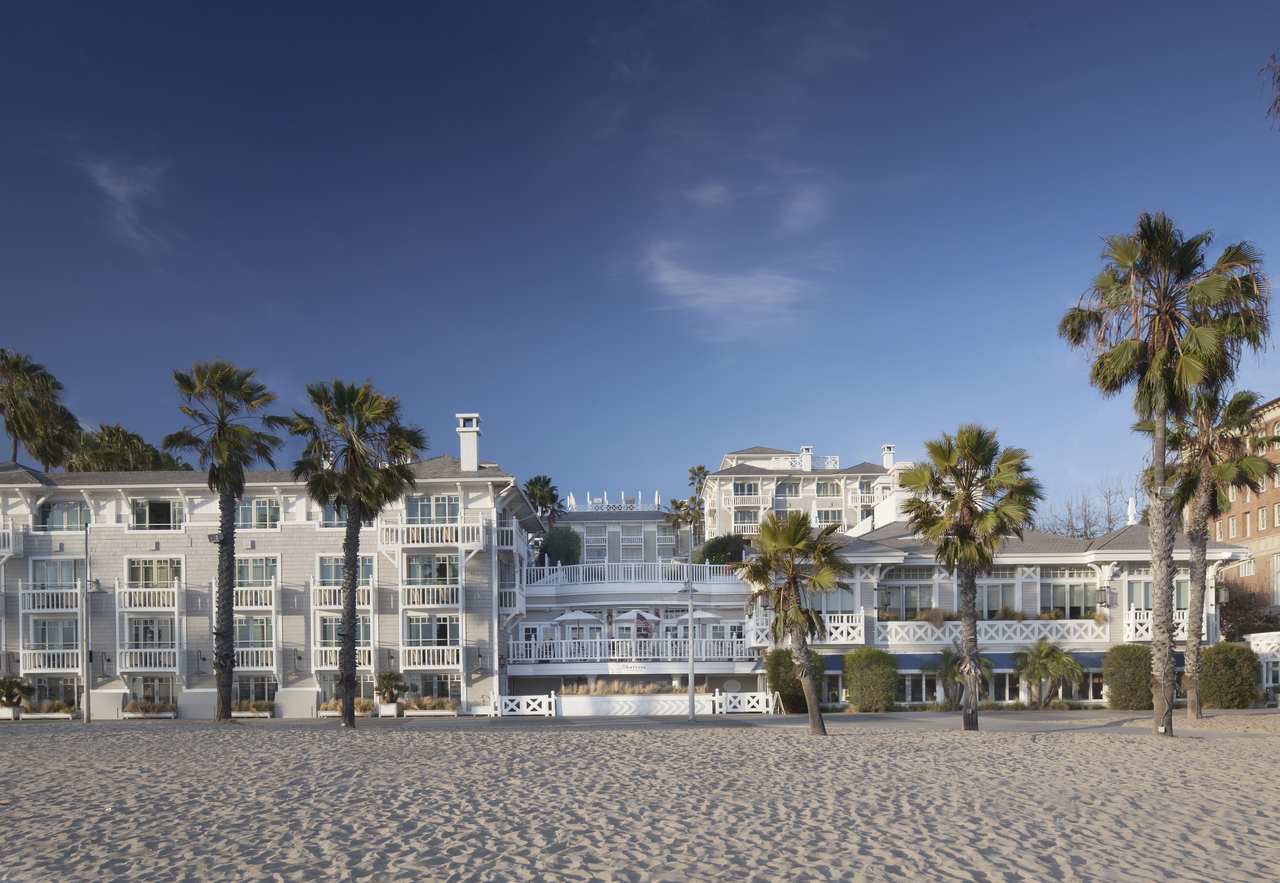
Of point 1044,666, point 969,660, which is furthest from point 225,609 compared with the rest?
point 1044,666

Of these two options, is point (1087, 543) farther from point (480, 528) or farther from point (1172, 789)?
point (1172, 789)

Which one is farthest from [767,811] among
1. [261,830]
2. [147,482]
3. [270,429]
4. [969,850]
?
[147,482]

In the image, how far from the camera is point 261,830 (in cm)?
1480

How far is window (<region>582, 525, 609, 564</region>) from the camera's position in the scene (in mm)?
91375

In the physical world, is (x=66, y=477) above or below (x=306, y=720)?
above

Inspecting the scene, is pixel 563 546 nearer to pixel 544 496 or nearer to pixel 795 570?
pixel 544 496

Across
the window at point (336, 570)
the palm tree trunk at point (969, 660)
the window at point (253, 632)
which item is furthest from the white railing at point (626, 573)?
the palm tree trunk at point (969, 660)

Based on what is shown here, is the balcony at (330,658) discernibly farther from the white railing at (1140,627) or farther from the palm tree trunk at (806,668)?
the white railing at (1140,627)

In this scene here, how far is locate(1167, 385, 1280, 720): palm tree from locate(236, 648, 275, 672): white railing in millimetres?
31454

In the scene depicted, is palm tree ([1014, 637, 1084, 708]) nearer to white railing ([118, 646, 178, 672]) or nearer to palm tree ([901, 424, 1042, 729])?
palm tree ([901, 424, 1042, 729])

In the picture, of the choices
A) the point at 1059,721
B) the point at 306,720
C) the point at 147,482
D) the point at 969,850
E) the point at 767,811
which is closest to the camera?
the point at 969,850

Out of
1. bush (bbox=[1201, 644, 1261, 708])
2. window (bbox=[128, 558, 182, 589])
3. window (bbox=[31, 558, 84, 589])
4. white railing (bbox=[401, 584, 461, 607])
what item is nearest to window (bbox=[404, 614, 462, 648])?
white railing (bbox=[401, 584, 461, 607])

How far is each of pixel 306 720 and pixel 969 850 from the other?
29.7 meters

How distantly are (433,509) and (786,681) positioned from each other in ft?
50.1
